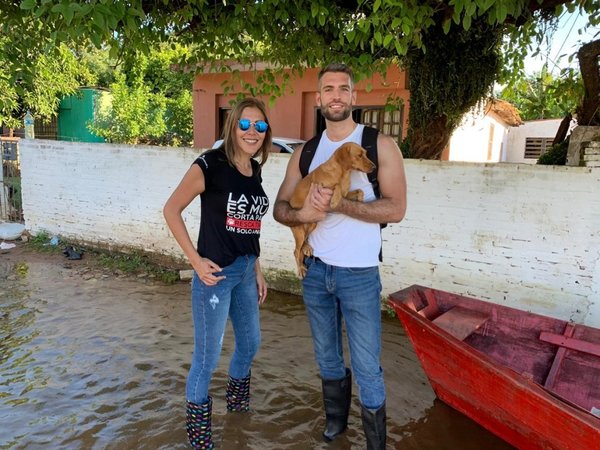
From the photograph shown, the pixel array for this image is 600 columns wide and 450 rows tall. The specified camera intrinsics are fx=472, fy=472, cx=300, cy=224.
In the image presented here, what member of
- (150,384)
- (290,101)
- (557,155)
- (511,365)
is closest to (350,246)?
(511,365)

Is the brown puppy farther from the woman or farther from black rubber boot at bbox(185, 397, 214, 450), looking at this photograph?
black rubber boot at bbox(185, 397, 214, 450)

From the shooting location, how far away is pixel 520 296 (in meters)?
4.78

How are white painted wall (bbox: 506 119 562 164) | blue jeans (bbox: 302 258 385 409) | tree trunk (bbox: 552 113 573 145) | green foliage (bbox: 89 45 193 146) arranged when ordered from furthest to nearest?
1. white painted wall (bbox: 506 119 562 164)
2. green foliage (bbox: 89 45 193 146)
3. tree trunk (bbox: 552 113 573 145)
4. blue jeans (bbox: 302 258 385 409)

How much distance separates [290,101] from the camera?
484 inches

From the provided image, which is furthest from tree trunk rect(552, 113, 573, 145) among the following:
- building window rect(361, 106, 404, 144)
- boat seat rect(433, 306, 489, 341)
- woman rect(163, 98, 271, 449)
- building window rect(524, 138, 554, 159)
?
building window rect(524, 138, 554, 159)

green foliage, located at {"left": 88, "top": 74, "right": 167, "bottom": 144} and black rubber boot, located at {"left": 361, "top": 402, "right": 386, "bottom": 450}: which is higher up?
green foliage, located at {"left": 88, "top": 74, "right": 167, "bottom": 144}

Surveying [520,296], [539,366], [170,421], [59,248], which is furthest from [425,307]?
[59,248]

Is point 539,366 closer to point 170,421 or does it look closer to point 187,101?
point 170,421

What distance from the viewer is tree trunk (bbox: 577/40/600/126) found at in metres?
4.85

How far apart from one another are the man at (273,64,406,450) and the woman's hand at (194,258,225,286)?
1.61 feet

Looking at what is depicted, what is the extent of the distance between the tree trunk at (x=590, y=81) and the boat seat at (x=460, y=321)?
2.71m

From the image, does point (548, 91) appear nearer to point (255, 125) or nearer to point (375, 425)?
point (255, 125)

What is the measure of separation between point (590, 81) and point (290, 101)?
822cm

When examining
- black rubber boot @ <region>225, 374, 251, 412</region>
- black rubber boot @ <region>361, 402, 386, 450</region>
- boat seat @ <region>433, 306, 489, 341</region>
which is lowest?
black rubber boot @ <region>225, 374, 251, 412</region>
